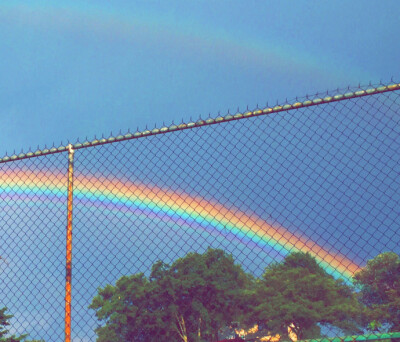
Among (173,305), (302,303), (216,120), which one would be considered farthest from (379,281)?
(216,120)

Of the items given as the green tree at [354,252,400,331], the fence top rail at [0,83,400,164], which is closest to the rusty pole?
the fence top rail at [0,83,400,164]

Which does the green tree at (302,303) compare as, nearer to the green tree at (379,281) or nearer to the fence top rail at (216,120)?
the green tree at (379,281)

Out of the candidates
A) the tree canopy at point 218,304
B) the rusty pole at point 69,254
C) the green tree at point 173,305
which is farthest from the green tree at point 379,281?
the rusty pole at point 69,254

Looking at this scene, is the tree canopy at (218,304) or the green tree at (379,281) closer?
the tree canopy at (218,304)

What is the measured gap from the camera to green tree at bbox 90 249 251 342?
3659cm

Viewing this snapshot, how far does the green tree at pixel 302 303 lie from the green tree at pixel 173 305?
2.52 metres

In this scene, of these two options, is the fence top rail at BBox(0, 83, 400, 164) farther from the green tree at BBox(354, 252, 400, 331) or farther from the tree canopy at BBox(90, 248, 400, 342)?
the green tree at BBox(354, 252, 400, 331)

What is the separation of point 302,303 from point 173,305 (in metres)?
11.0

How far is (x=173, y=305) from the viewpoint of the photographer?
120 ft

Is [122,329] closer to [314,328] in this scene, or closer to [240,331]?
[240,331]

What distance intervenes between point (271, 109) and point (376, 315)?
117 ft

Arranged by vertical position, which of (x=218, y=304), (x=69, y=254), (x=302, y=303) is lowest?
(x=69, y=254)

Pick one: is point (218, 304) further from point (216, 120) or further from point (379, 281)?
point (216, 120)

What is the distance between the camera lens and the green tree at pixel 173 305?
120 feet
